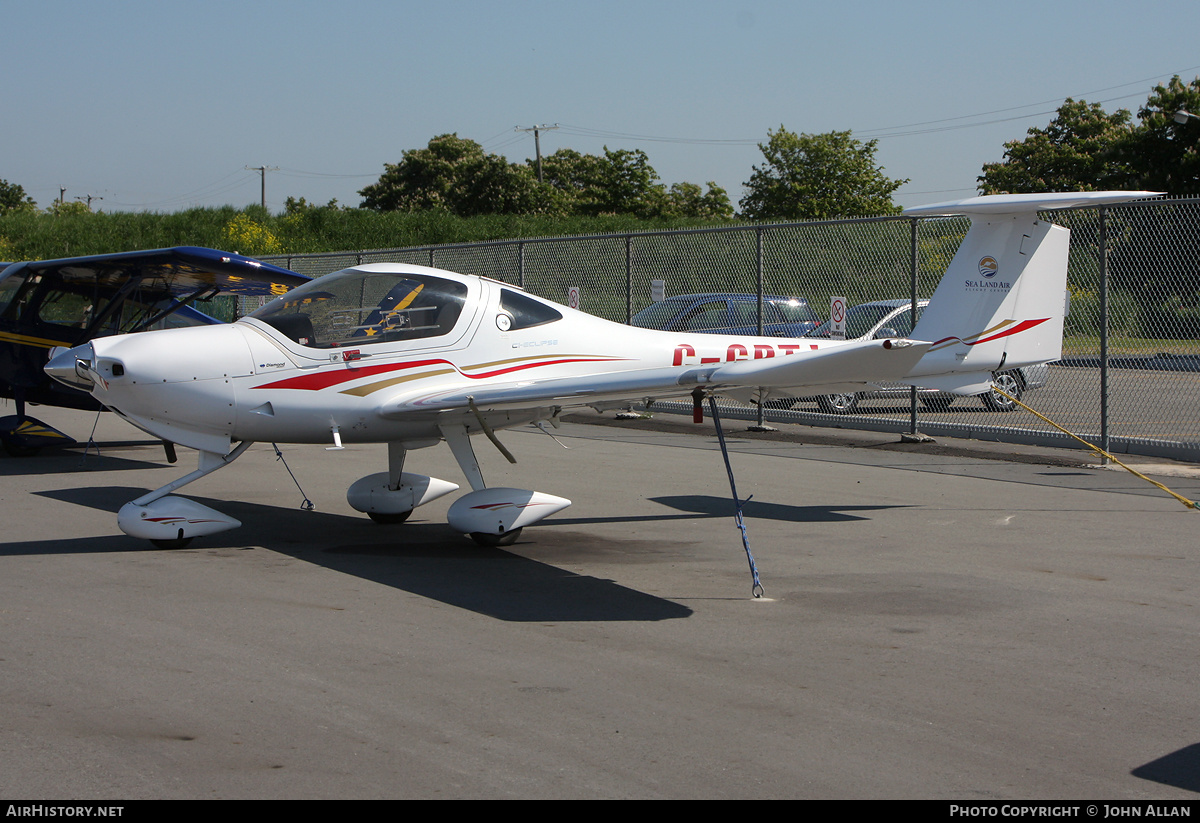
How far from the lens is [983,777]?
3.69 m

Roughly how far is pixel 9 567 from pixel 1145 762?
6530 millimetres

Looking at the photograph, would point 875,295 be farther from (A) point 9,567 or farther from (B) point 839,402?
(A) point 9,567

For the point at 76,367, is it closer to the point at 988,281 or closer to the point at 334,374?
the point at 334,374

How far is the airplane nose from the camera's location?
284 inches

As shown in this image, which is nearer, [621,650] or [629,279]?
[621,650]

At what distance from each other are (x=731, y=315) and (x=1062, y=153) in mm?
44959

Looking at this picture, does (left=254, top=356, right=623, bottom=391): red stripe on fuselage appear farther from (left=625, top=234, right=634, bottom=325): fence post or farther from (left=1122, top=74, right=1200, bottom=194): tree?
(left=1122, top=74, right=1200, bottom=194): tree

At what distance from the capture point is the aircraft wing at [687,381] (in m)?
5.71

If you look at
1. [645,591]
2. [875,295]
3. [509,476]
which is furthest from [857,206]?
[645,591]

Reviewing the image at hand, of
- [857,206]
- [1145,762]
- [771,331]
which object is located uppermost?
[857,206]

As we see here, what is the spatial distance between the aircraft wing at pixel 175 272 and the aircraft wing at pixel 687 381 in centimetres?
305

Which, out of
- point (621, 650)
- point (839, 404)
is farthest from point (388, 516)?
point (839, 404)

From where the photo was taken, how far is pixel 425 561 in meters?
7.30

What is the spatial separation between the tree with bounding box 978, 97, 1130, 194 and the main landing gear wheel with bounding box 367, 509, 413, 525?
4985 centimetres
